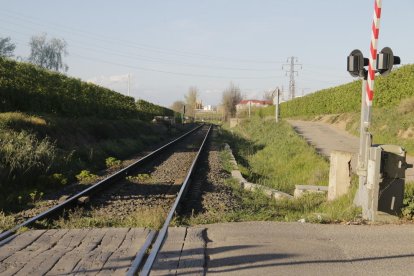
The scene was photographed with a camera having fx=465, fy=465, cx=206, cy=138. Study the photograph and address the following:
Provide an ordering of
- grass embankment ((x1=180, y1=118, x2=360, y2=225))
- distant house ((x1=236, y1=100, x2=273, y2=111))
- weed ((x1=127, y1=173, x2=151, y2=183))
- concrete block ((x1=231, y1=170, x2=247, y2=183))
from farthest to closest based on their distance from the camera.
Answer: distant house ((x1=236, y1=100, x2=273, y2=111)) < concrete block ((x1=231, y1=170, x2=247, y2=183)) < weed ((x1=127, y1=173, x2=151, y2=183)) < grass embankment ((x1=180, y1=118, x2=360, y2=225))

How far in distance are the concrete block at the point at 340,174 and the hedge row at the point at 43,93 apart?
530 inches

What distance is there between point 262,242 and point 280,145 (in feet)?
53.6

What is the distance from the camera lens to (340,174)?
1007 cm

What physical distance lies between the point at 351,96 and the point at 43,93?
27.3 metres

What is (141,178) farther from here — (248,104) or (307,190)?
(248,104)

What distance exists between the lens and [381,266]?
5.11 m

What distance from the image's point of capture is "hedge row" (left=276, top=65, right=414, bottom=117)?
28078 millimetres

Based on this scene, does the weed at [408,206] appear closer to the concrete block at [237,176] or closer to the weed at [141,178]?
the concrete block at [237,176]

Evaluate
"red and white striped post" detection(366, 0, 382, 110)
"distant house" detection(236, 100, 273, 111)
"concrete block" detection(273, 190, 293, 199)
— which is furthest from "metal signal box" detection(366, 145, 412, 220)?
"distant house" detection(236, 100, 273, 111)

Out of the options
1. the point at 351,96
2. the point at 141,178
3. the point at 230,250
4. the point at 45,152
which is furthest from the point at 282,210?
the point at 351,96

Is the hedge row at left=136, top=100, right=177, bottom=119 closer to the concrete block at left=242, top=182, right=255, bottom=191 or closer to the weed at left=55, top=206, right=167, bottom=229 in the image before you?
the concrete block at left=242, top=182, right=255, bottom=191

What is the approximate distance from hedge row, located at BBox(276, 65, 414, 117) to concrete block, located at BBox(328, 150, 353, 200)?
19.0 meters

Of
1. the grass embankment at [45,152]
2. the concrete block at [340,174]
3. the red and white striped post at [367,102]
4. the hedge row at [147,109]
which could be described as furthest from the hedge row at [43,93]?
the hedge row at [147,109]

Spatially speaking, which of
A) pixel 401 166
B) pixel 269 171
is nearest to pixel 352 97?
pixel 269 171
